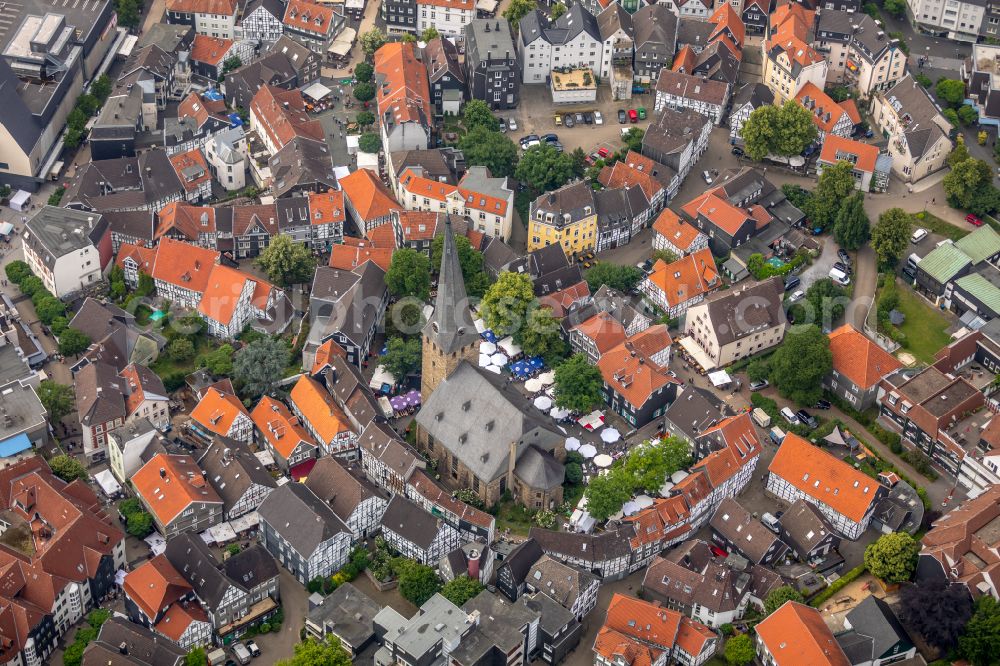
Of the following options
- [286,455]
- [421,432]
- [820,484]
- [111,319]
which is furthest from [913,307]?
[111,319]

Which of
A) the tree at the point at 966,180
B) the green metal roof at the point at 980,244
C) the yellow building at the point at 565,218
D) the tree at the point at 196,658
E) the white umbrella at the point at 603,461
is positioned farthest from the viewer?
the tree at the point at 966,180

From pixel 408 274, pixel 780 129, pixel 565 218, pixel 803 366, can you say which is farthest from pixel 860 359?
pixel 408 274

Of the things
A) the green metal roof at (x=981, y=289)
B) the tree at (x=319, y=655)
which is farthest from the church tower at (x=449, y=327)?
the green metal roof at (x=981, y=289)

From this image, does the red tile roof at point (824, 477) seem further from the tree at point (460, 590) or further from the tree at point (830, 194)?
the tree at point (830, 194)

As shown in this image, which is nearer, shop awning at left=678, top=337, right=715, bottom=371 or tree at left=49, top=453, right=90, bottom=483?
tree at left=49, top=453, right=90, bottom=483

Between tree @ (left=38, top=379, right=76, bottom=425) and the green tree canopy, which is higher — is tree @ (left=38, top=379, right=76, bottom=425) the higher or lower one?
the lower one

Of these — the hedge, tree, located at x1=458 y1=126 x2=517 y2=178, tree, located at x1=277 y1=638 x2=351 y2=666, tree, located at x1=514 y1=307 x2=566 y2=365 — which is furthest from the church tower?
the hedge

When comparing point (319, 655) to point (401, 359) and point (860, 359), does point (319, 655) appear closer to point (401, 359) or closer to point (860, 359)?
point (401, 359)

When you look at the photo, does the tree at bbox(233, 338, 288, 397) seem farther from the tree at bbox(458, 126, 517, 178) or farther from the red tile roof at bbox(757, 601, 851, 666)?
A: the red tile roof at bbox(757, 601, 851, 666)
